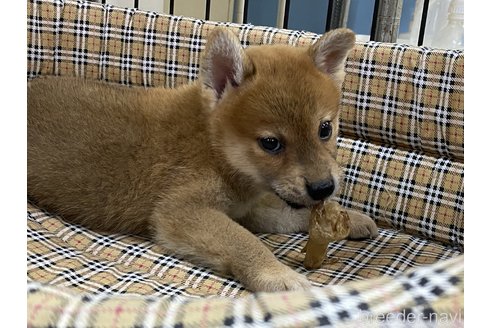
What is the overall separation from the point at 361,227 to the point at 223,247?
0.53 m

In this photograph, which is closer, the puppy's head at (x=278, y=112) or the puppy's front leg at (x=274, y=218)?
the puppy's head at (x=278, y=112)

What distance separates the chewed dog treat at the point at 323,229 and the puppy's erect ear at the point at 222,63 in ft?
1.48

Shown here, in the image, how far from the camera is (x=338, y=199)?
2096mm

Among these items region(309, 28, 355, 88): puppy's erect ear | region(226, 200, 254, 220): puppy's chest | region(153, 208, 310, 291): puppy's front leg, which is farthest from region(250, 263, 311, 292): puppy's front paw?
region(309, 28, 355, 88): puppy's erect ear

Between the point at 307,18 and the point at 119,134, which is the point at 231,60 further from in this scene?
the point at 307,18

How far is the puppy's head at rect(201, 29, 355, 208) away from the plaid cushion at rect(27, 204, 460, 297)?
0.86 ft

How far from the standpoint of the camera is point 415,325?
91 centimetres

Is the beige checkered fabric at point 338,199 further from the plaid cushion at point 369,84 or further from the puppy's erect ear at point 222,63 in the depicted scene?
the puppy's erect ear at point 222,63

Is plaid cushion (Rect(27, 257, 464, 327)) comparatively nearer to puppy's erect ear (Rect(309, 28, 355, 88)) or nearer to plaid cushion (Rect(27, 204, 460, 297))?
plaid cushion (Rect(27, 204, 460, 297))

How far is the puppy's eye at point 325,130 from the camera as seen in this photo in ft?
5.31

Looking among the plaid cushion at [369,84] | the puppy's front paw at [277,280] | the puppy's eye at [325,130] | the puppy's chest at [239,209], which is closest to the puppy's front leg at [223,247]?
the puppy's front paw at [277,280]

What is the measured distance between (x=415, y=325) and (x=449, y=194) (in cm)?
112

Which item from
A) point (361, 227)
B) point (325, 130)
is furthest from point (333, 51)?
point (361, 227)
